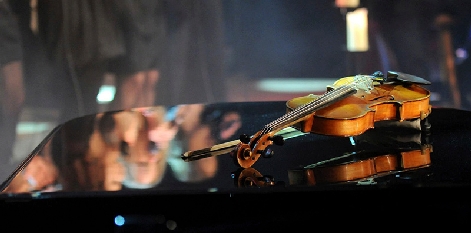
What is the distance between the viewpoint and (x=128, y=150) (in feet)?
3.52

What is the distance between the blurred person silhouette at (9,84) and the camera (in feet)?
6.84

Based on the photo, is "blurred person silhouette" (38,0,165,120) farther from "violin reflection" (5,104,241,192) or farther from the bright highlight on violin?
the bright highlight on violin

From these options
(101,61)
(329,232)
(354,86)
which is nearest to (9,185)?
(329,232)

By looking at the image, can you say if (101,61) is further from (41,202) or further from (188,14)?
(41,202)

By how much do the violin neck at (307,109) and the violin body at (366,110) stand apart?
0.5 inches

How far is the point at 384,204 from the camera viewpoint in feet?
2.64

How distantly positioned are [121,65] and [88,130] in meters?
0.99

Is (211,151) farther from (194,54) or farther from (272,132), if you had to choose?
(194,54)

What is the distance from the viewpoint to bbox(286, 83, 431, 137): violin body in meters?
0.97

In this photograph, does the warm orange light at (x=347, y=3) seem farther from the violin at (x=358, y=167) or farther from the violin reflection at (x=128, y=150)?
the violin at (x=358, y=167)

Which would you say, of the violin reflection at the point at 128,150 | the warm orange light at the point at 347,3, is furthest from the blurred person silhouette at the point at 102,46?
the violin reflection at the point at 128,150

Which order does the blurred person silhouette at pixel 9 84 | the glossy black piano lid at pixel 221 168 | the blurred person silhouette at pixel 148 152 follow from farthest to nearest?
the blurred person silhouette at pixel 9 84, the blurred person silhouette at pixel 148 152, the glossy black piano lid at pixel 221 168

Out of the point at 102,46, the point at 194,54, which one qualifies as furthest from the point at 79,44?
the point at 194,54

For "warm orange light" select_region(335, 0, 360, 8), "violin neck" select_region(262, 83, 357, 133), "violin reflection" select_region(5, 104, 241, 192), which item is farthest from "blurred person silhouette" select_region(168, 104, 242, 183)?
"warm orange light" select_region(335, 0, 360, 8)
